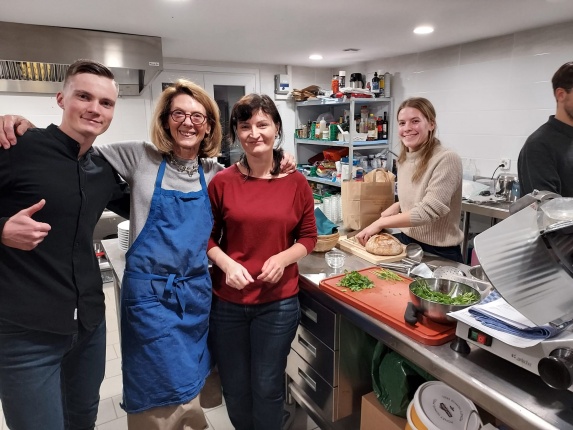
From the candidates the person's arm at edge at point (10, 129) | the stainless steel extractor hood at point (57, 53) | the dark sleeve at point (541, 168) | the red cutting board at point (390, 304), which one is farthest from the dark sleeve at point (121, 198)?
the stainless steel extractor hood at point (57, 53)

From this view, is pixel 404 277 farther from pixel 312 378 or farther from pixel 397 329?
pixel 312 378

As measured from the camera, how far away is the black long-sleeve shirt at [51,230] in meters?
1.00

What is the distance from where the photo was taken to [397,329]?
3.63 ft

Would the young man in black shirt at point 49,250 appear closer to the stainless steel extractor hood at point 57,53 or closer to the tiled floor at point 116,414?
the tiled floor at point 116,414

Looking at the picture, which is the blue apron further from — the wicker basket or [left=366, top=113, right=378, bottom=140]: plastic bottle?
[left=366, top=113, right=378, bottom=140]: plastic bottle

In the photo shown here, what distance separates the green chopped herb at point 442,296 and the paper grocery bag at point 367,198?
800 millimetres

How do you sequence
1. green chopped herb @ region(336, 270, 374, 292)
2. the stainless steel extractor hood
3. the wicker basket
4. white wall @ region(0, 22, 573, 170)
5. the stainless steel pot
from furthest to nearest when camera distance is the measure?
the stainless steel pot < white wall @ region(0, 22, 573, 170) < the stainless steel extractor hood < the wicker basket < green chopped herb @ region(336, 270, 374, 292)

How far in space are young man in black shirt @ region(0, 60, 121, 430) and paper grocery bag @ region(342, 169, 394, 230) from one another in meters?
1.16

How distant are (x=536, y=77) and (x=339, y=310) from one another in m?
2.62

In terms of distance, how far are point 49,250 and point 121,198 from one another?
31cm

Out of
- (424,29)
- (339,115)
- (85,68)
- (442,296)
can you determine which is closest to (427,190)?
(442,296)

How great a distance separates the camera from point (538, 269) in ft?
2.57

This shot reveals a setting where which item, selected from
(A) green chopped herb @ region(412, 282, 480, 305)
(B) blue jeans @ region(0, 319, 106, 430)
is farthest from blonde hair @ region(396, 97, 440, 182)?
(B) blue jeans @ region(0, 319, 106, 430)

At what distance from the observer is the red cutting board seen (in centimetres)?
104
